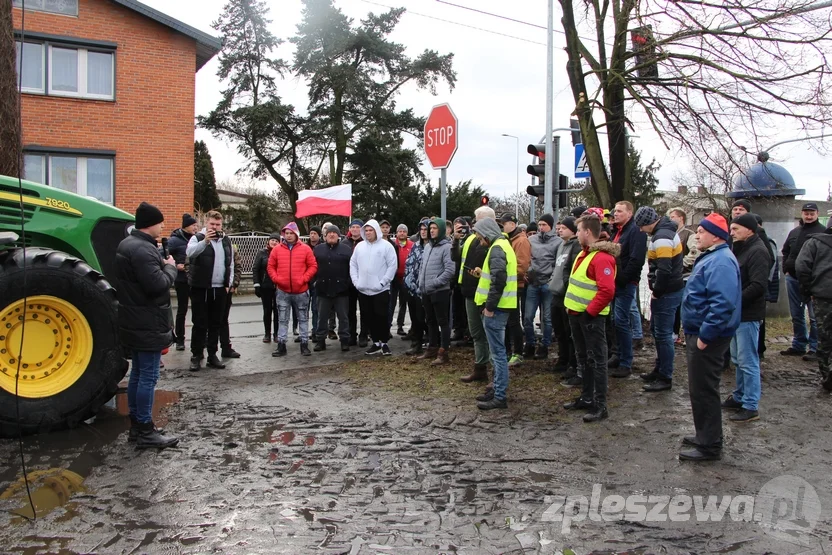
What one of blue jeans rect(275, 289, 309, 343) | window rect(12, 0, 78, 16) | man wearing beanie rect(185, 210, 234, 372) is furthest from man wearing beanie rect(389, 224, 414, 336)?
window rect(12, 0, 78, 16)

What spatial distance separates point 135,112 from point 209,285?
1326 centimetres

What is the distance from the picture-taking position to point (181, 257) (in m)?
9.28

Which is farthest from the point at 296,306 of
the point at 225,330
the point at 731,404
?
the point at 731,404

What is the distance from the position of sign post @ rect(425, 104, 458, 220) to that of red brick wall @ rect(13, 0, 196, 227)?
43.4 feet

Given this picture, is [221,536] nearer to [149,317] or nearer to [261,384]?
[149,317]

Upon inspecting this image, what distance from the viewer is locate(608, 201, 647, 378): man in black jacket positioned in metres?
7.41

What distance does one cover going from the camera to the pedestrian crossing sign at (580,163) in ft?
39.5

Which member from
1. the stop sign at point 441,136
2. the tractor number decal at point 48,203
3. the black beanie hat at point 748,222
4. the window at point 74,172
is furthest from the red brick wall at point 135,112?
the black beanie hat at point 748,222

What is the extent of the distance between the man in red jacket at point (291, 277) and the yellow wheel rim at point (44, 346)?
3.93 meters

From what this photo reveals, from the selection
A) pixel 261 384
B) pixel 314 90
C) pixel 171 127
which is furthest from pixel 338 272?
pixel 314 90

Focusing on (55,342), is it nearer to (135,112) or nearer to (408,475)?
(408,475)

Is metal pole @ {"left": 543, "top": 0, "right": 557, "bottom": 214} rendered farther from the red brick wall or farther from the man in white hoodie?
the red brick wall

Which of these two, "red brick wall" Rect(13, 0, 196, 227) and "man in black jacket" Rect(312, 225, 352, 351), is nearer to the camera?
"man in black jacket" Rect(312, 225, 352, 351)

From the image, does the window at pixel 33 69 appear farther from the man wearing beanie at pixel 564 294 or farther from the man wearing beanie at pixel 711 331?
the man wearing beanie at pixel 711 331
